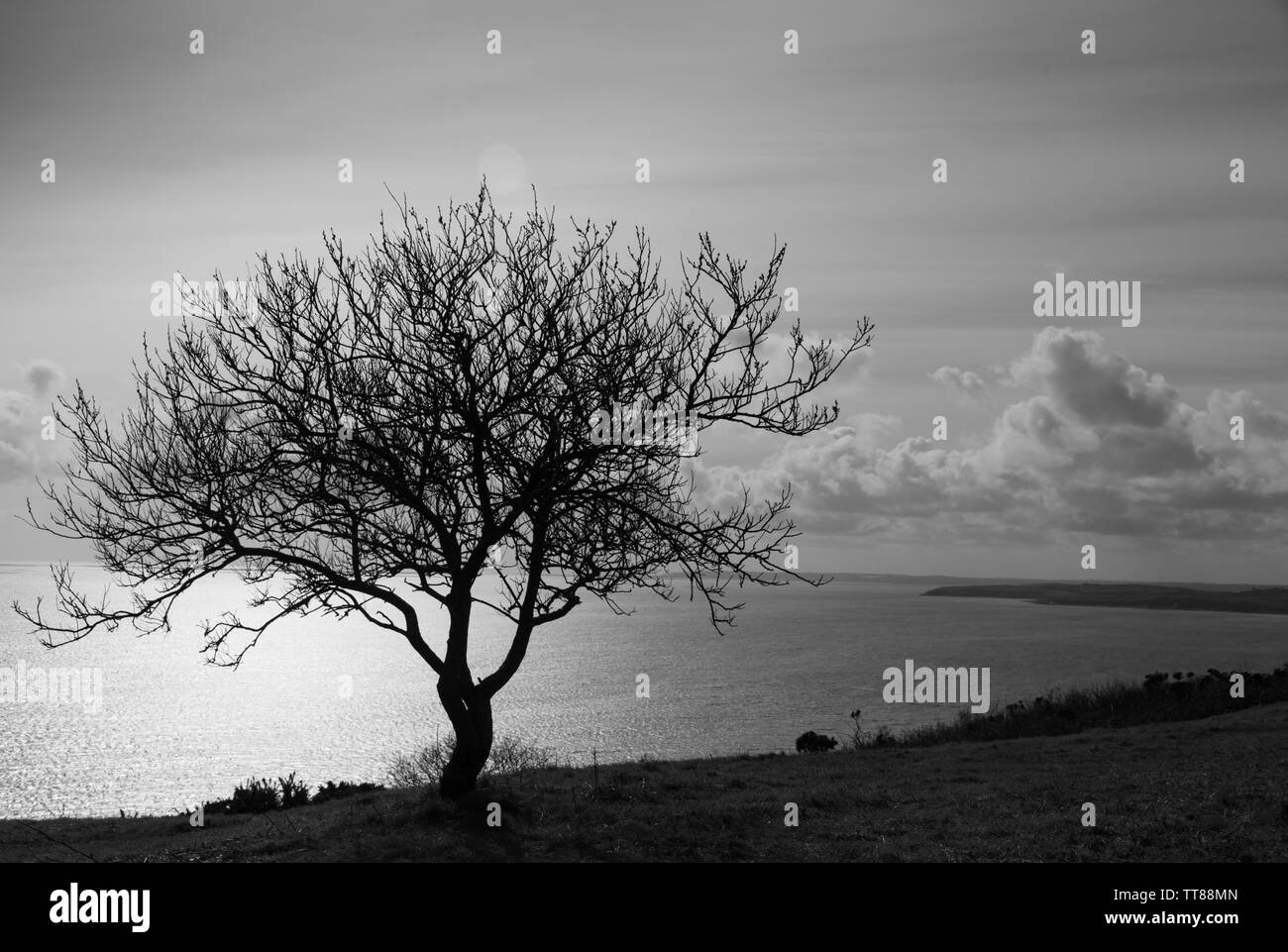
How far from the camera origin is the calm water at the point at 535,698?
63562mm

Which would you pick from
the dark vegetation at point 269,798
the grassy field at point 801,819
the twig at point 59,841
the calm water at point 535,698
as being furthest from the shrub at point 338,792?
the calm water at point 535,698

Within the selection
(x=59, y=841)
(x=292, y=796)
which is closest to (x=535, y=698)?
(x=292, y=796)

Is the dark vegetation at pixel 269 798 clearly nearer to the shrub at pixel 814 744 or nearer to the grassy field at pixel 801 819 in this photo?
the grassy field at pixel 801 819

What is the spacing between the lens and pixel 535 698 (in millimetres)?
92000

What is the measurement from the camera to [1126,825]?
13.8 metres

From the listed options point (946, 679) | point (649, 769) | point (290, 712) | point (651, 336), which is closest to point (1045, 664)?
point (946, 679)

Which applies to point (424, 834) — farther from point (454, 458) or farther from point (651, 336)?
point (651, 336)

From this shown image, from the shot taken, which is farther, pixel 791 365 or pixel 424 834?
pixel 791 365

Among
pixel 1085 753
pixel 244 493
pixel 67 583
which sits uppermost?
pixel 244 493

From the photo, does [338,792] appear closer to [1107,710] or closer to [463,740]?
[463,740]

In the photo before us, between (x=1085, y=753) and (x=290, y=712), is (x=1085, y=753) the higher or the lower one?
the higher one

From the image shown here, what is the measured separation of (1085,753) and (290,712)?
289 feet

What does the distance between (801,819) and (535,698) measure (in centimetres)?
7952
